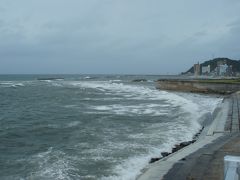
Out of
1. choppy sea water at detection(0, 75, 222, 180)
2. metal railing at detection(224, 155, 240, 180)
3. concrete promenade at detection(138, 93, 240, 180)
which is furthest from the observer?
choppy sea water at detection(0, 75, 222, 180)

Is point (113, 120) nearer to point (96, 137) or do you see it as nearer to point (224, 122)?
point (96, 137)

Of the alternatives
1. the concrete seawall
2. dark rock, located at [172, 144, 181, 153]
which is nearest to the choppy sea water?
dark rock, located at [172, 144, 181, 153]

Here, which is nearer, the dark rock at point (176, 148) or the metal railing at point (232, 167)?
the metal railing at point (232, 167)

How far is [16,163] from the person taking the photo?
1246 centimetres

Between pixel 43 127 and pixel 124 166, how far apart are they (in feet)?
33.6

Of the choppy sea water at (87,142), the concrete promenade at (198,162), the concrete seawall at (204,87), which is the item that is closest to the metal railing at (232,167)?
the concrete promenade at (198,162)

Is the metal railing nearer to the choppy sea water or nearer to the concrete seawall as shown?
the choppy sea water

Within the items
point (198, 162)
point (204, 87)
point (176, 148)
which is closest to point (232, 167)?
point (198, 162)

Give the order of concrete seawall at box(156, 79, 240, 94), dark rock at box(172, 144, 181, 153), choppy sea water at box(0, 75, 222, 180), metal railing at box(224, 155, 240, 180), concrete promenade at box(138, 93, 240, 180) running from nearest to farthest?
metal railing at box(224, 155, 240, 180) → concrete promenade at box(138, 93, 240, 180) → choppy sea water at box(0, 75, 222, 180) → dark rock at box(172, 144, 181, 153) → concrete seawall at box(156, 79, 240, 94)

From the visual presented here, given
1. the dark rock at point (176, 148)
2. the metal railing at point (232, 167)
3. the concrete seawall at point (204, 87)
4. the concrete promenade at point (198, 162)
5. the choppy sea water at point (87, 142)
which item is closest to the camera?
the metal railing at point (232, 167)

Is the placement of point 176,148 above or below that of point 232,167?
below

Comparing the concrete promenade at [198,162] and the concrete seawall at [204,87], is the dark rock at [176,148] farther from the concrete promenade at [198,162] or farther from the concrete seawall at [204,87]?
the concrete seawall at [204,87]

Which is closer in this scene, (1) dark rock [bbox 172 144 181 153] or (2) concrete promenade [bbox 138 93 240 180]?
(2) concrete promenade [bbox 138 93 240 180]

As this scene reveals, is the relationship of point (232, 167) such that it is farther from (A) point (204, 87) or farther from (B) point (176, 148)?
(A) point (204, 87)
